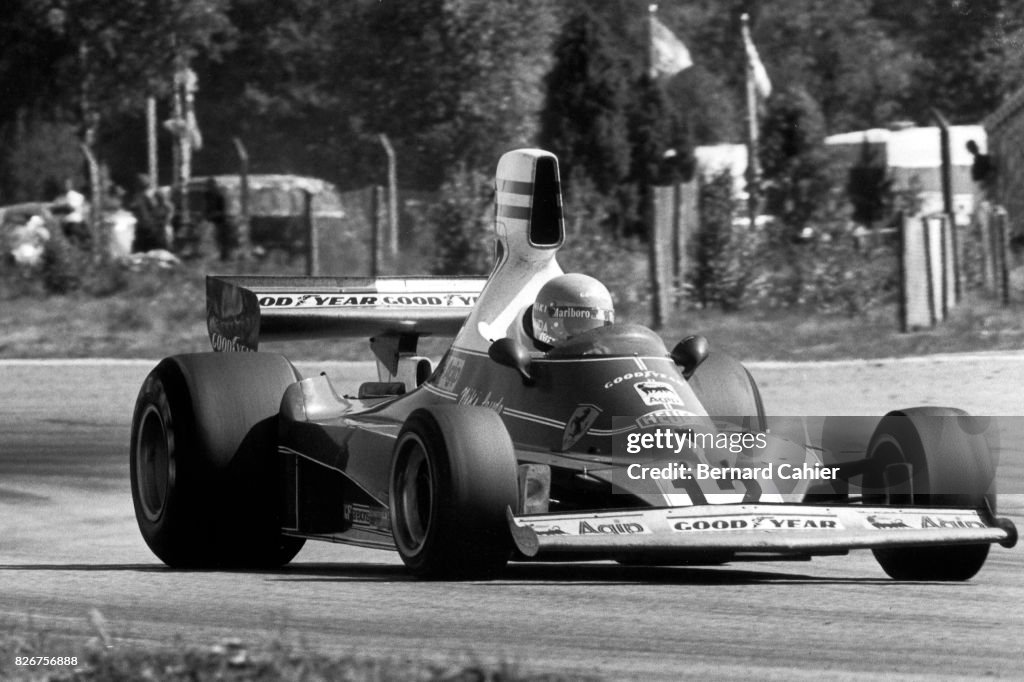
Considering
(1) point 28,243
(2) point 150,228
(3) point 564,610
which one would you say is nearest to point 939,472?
(3) point 564,610

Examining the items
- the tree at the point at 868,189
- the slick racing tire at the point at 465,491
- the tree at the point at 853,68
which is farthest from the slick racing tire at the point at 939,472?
the tree at the point at 853,68

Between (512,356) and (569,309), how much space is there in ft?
1.64

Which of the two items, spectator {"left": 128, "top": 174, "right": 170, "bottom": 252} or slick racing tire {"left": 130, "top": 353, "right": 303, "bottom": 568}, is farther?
spectator {"left": 128, "top": 174, "right": 170, "bottom": 252}

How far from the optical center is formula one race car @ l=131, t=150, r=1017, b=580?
7.08 meters

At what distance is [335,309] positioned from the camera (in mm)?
10305

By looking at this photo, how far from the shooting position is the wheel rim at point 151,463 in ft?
29.8

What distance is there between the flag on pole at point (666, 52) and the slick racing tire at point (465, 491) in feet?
125

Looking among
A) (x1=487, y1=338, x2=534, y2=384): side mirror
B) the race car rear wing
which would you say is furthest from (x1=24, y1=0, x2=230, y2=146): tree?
(x1=487, y1=338, x2=534, y2=384): side mirror

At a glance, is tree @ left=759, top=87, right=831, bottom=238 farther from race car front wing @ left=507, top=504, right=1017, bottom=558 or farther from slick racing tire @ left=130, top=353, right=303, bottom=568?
race car front wing @ left=507, top=504, right=1017, bottom=558

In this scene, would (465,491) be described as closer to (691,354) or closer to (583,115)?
(691,354)

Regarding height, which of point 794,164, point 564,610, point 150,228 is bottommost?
point 564,610

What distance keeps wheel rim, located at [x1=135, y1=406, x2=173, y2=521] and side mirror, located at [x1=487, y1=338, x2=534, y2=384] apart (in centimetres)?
179

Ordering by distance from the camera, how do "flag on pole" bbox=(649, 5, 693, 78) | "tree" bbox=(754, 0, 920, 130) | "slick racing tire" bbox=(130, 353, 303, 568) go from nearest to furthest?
"slick racing tire" bbox=(130, 353, 303, 568) < "flag on pole" bbox=(649, 5, 693, 78) < "tree" bbox=(754, 0, 920, 130)

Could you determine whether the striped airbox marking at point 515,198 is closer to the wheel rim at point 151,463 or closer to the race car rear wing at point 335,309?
the race car rear wing at point 335,309
